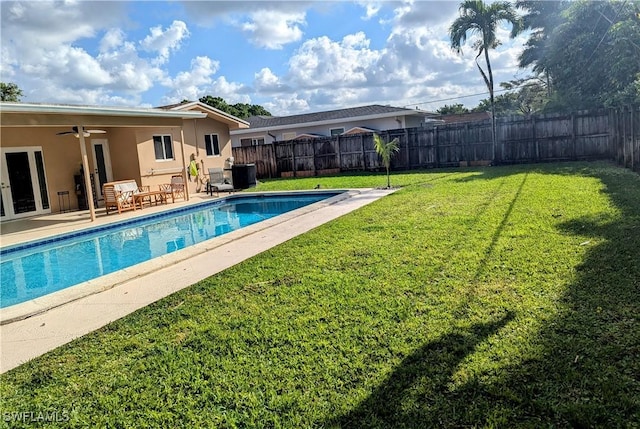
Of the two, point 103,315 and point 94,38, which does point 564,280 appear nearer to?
point 103,315

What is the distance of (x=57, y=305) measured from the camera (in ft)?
16.0

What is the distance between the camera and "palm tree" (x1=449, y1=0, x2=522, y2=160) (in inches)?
678

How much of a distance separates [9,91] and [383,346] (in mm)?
39078

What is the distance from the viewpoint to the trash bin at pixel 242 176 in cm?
1770

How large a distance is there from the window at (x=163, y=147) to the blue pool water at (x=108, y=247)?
3.47 meters

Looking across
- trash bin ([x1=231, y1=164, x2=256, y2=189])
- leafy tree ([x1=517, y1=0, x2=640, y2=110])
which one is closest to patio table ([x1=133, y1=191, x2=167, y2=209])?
trash bin ([x1=231, y1=164, x2=256, y2=189])

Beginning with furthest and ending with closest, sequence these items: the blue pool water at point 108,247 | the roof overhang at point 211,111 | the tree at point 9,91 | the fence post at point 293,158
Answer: the tree at point 9,91 → the fence post at point 293,158 → the roof overhang at point 211,111 → the blue pool water at point 108,247

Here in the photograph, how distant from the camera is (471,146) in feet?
62.3

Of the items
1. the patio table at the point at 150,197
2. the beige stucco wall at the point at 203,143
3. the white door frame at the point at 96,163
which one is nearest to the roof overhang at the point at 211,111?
the beige stucco wall at the point at 203,143

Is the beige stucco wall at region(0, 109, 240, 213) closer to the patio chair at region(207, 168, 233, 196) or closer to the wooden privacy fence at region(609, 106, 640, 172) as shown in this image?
the patio chair at region(207, 168, 233, 196)

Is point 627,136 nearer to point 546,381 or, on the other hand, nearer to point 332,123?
point 546,381

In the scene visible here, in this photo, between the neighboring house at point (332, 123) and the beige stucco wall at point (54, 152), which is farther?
the neighboring house at point (332, 123)

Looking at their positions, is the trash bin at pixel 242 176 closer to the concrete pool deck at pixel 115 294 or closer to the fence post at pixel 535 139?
the concrete pool deck at pixel 115 294

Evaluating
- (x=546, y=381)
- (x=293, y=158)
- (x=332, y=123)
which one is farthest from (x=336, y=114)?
(x=546, y=381)
